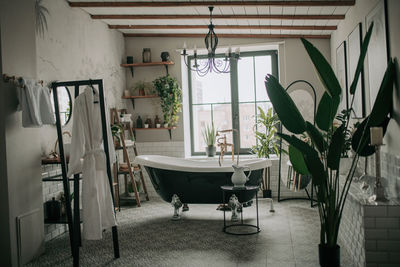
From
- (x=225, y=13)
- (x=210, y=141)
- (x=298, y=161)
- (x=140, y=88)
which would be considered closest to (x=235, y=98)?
(x=210, y=141)

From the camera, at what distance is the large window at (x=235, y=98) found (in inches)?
267

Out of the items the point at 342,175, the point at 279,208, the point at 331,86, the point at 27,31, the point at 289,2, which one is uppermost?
the point at 289,2

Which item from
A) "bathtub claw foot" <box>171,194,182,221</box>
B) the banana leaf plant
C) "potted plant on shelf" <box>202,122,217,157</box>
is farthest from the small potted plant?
the banana leaf plant

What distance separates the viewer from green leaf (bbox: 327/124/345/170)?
9.24 feet

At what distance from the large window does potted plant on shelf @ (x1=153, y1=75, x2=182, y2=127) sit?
53cm

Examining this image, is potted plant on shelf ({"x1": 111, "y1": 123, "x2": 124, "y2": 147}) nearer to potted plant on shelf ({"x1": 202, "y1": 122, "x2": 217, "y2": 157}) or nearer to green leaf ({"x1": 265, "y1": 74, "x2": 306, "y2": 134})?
potted plant on shelf ({"x1": 202, "y1": 122, "x2": 217, "y2": 157})

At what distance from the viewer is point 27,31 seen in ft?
12.2

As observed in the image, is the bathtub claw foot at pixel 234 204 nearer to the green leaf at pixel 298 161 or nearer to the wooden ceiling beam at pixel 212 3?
the green leaf at pixel 298 161

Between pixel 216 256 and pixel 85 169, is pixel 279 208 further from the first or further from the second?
pixel 85 169

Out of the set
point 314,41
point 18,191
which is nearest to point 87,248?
point 18,191

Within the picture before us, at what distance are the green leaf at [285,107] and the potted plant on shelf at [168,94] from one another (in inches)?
144

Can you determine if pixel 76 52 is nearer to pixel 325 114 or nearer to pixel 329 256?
pixel 325 114

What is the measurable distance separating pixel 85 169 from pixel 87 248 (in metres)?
0.98

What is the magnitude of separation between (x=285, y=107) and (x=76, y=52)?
133 inches
